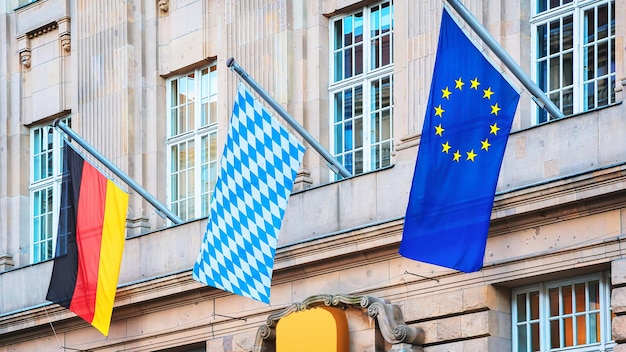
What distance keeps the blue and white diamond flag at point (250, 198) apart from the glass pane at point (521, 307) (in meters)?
3.52

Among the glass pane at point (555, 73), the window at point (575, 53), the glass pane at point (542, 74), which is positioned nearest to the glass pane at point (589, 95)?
the window at point (575, 53)

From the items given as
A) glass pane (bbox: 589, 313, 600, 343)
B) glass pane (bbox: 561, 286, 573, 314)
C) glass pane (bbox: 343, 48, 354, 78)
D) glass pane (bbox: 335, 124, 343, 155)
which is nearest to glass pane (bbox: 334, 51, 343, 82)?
glass pane (bbox: 343, 48, 354, 78)

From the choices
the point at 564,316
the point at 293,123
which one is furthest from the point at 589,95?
the point at 293,123

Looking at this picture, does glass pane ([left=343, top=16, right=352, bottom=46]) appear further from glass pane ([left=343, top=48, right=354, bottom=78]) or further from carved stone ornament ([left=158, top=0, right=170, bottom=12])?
carved stone ornament ([left=158, top=0, right=170, bottom=12])

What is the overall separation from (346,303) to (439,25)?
14.0 feet

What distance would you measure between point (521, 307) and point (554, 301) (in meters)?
0.63

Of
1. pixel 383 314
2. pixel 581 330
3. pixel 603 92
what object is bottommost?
pixel 581 330

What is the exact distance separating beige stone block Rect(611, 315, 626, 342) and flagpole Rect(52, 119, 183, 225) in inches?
370

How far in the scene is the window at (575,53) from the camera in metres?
24.7

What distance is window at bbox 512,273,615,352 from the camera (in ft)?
78.2

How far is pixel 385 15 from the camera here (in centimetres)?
2836

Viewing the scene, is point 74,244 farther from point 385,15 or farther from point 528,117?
point 528,117

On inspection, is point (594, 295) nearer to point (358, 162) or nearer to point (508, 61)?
point (508, 61)

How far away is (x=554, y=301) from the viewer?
24.6 meters
